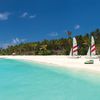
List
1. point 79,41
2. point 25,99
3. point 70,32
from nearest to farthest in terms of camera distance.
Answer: point 25,99 → point 79,41 → point 70,32

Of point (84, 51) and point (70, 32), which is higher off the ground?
point (70, 32)

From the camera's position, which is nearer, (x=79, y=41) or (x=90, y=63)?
(x=90, y=63)

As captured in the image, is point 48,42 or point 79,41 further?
point 48,42

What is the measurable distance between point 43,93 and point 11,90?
102 inches

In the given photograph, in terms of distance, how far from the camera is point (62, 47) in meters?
A: 94.2

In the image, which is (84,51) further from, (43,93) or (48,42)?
(43,93)

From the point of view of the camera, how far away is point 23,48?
114562mm

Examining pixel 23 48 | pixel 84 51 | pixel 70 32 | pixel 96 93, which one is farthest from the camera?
pixel 23 48

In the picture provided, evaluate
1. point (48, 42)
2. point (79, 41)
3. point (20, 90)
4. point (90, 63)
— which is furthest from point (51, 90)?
point (48, 42)

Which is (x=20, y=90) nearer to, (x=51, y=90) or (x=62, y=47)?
(x=51, y=90)

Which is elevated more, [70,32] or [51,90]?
[70,32]

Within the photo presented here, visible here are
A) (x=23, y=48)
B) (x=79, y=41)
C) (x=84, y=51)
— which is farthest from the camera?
(x=23, y=48)

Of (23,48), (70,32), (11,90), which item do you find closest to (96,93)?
(11,90)

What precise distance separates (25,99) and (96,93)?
13.9 feet
